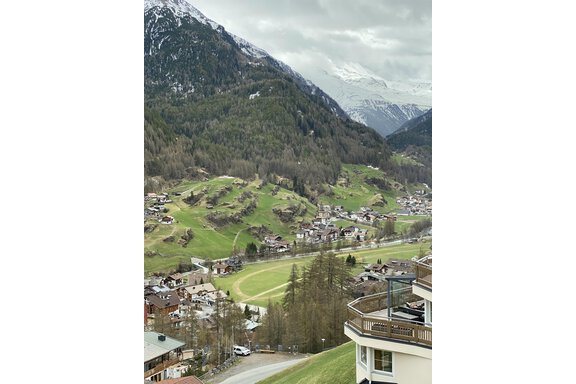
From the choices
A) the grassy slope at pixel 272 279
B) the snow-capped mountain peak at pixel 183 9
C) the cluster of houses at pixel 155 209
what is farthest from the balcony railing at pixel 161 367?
the snow-capped mountain peak at pixel 183 9

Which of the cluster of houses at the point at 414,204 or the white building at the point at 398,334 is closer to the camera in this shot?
the white building at the point at 398,334

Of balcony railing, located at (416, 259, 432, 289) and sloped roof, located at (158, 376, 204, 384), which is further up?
balcony railing, located at (416, 259, 432, 289)

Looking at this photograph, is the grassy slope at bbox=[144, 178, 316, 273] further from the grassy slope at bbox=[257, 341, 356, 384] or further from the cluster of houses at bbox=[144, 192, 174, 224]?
the grassy slope at bbox=[257, 341, 356, 384]

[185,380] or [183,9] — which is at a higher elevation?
Answer: [183,9]

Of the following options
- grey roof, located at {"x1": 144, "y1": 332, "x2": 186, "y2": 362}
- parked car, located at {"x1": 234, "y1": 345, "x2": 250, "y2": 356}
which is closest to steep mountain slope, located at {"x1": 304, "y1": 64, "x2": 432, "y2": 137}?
parked car, located at {"x1": 234, "y1": 345, "x2": 250, "y2": 356}

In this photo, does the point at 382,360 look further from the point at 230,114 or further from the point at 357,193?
the point at 230,114

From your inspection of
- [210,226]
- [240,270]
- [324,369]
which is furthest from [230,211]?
[324,369]

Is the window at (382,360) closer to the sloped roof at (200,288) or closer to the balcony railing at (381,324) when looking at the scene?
the balcony railing at (381,324)
